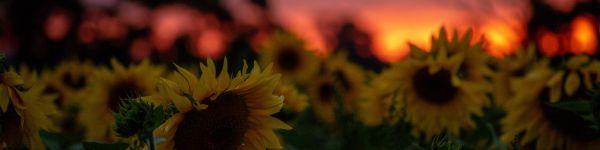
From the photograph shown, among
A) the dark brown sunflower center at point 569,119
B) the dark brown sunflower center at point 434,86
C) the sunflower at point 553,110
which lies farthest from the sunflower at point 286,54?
the dark brown sunflower center at point 569,119

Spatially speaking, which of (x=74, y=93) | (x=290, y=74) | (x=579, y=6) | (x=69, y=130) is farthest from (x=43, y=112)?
(x=579, y=6)

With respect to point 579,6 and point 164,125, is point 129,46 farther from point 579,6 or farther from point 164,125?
point 164,125

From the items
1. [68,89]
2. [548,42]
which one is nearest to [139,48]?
[548,42]

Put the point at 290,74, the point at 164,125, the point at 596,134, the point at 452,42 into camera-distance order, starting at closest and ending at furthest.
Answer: the point at 164,125 → the point at 596,134 → the point at 452,42 → the point at 290,74

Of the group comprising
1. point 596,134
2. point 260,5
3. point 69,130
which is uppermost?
point 260,5

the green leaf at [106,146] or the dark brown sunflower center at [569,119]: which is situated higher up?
the dark brown sunflower center at [569,119]

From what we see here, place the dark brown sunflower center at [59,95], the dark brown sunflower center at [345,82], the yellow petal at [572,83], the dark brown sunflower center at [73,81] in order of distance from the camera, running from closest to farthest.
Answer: the yellow petal at [572,83] < the dark brown sunflower center at [59,95] < the dark brown sunflower center at [73,81] < the dark brown sunflower center at [345,82]

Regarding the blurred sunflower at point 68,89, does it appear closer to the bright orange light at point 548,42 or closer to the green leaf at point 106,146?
the green leaf at point 106,146

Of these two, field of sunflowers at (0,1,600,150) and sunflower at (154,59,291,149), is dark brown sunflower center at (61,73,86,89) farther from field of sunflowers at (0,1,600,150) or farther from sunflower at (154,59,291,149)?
sunflower at (154,59,291,149)
